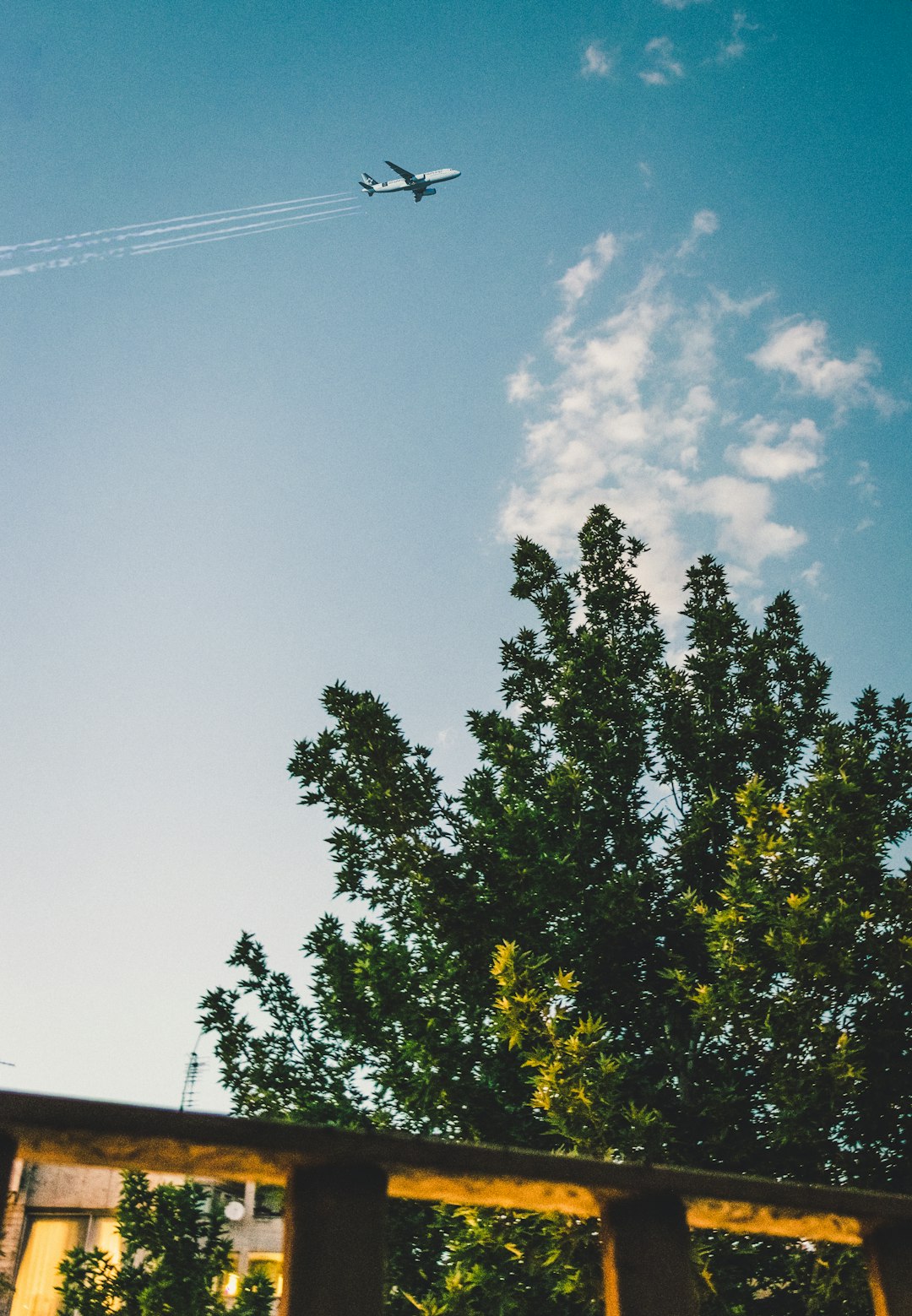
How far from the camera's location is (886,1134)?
187 inches

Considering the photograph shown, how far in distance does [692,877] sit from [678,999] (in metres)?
0.91

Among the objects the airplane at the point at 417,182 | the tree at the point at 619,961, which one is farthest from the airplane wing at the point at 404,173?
the tree at the point at 619,961

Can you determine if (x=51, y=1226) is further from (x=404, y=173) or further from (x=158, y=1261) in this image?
(x=404, y=173)

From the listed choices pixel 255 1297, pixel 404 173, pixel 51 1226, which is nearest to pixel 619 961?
pixel 255 1297

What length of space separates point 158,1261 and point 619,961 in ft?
11.8

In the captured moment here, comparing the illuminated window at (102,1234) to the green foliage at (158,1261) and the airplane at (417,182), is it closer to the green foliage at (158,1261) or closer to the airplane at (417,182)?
the green foliage at (158,1261)

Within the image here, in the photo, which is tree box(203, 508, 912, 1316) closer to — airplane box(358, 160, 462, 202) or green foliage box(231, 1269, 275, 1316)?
green foliage box(231, 1269, 275, 1316)

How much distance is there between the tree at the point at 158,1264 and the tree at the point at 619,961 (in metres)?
0.69

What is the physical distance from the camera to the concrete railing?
1213 millimetres

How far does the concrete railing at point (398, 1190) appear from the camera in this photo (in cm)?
121

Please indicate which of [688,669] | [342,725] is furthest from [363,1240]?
[688,669]

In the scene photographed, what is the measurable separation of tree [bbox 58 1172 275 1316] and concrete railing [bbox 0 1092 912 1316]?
433 centimetres

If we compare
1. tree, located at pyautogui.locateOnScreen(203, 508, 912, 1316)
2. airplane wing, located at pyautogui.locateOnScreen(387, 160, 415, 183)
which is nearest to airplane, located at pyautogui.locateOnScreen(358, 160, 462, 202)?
airplane wing, located at pyautogui.locateOnScreen(387, 160, 415, 183)

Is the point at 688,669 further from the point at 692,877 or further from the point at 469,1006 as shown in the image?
the point at 469,1006
